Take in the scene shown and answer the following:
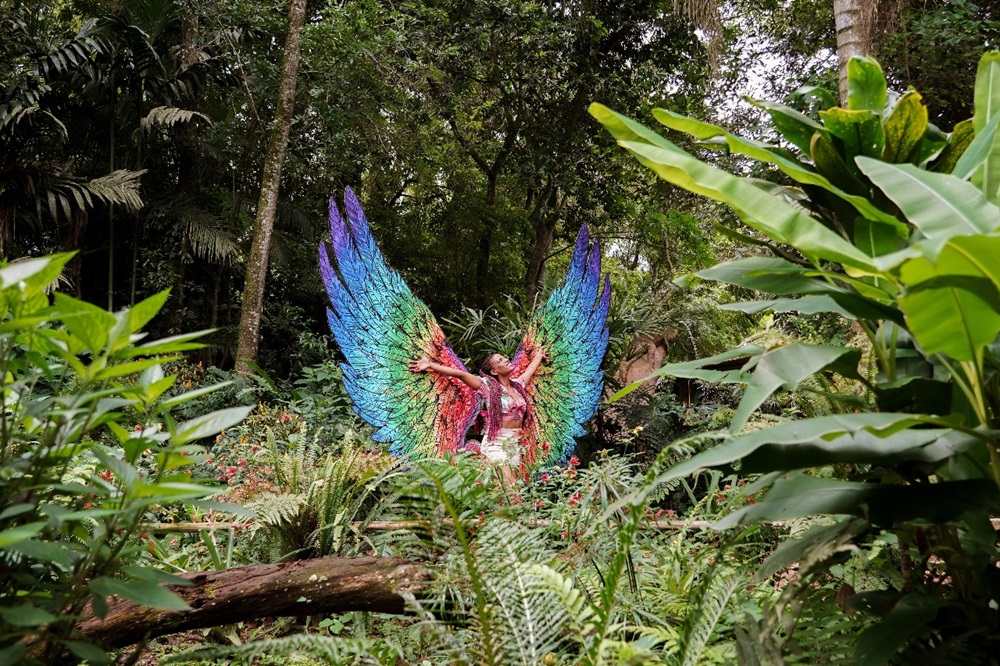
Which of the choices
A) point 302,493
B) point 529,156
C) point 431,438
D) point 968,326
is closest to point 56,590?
point 968,326

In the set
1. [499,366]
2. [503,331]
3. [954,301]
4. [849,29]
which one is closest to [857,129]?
[954,301]

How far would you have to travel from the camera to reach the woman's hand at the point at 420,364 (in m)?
5.83

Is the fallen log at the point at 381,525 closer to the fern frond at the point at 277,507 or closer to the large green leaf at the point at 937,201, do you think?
the fern frond at the point at 277,507

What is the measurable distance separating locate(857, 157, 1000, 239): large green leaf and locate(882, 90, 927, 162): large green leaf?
457mm

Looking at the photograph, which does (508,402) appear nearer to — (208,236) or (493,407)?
(493,407)

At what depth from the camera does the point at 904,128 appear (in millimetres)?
1754

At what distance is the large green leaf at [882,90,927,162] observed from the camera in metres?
1.70

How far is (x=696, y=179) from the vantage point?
1.39 m

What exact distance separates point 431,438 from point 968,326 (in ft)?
16.4

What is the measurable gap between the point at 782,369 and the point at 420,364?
15.2 ft

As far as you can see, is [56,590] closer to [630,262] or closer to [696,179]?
[696,179]

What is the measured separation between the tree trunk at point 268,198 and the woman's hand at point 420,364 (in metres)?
2.52

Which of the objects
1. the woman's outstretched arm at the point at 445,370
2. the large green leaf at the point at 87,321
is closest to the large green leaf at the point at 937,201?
the large green leaf at the point at 87,321

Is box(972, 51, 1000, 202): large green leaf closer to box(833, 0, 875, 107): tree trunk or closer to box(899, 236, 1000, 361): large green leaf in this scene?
box(899, 236, 1000, 361): large green leaf
